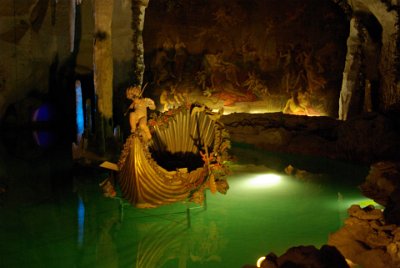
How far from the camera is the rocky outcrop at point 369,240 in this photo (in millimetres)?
4211

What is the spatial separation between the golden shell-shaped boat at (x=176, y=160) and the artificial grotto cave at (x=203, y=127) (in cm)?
3

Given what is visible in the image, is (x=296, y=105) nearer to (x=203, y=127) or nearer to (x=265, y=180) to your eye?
(x=265, y=180)

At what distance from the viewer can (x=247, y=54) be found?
15.7m

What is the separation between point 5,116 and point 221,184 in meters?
10.8

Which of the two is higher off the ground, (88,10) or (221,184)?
(88,10)

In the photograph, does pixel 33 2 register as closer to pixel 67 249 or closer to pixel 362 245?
pixel 67 249

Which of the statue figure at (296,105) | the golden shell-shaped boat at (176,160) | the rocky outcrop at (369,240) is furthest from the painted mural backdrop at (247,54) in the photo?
the rocky outcrop at (369,240)

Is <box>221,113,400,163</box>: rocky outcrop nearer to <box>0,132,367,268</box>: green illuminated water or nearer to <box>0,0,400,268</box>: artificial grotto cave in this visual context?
<box>0,0,400,268</box>: artificial grotto cave

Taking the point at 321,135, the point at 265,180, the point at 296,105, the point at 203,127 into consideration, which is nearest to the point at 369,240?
the point at 203,127

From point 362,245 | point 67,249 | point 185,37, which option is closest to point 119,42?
point 185,37

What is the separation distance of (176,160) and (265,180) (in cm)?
227

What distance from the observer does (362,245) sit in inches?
184

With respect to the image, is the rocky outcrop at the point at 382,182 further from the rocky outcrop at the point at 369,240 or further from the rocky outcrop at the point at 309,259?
the rocky outcrop at the point at 309,259

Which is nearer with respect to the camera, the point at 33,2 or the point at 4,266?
the point at 4,266
